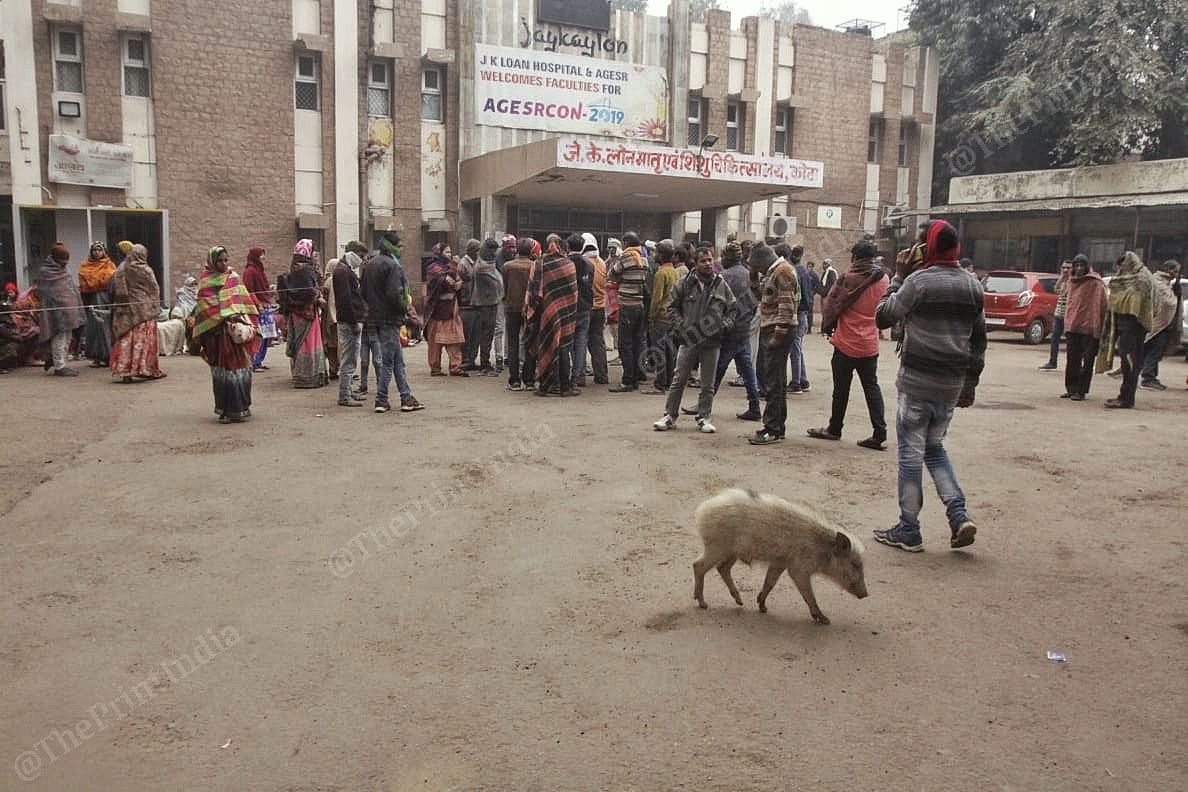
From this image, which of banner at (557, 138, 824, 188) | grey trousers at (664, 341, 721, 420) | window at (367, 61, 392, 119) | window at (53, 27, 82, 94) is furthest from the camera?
window at (367, 61, 392, 119)

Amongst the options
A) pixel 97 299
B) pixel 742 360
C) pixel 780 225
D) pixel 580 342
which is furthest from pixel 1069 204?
pixel 97 299

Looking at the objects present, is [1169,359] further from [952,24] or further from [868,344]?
[952,24]

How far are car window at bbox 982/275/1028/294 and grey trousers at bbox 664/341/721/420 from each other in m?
13.4

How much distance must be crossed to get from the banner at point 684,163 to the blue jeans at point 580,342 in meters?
6.66

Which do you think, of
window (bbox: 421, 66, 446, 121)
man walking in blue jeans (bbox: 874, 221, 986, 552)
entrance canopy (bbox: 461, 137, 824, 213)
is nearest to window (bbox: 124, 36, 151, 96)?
window (bbox: 421, 66, 446, 121)

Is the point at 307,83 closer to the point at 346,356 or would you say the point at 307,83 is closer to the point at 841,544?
the point at 346,356

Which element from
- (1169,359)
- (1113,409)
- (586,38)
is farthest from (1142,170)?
(1113,409)

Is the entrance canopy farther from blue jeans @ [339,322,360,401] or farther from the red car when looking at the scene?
blue jeans @ [339,322,360,401]

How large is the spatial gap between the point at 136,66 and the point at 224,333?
1269 cm

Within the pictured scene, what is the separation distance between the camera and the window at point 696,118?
23422 millimetres

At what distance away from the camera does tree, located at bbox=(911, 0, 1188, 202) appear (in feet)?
75.4

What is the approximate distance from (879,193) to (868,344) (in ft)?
68.7

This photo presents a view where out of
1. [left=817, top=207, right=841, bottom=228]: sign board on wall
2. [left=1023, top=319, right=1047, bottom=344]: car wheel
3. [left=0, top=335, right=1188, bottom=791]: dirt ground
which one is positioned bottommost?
[left=0, top=335, right=1188, bottom=791]: dirt ground

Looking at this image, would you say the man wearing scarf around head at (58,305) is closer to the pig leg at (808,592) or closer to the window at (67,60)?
the window at (67,60)
